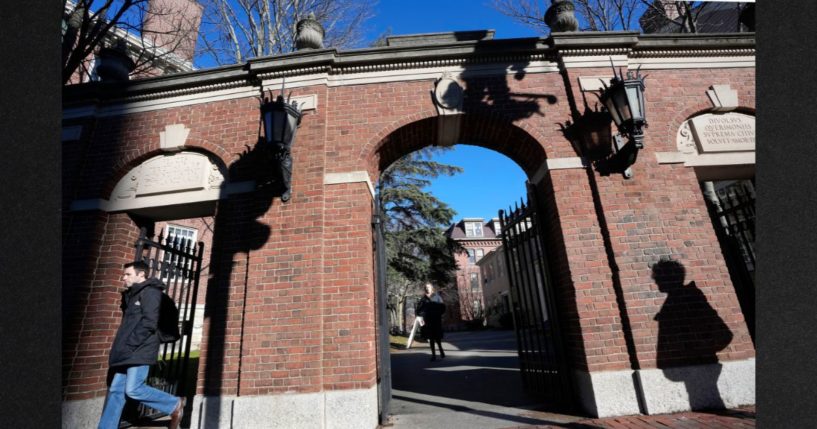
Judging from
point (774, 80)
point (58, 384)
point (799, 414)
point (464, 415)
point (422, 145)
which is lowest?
point (464, 415)

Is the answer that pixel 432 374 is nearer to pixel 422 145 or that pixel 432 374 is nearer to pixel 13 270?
pixel 422 145

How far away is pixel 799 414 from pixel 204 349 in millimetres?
5238

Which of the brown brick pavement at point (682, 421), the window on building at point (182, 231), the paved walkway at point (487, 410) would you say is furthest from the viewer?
the window on building at point (182, 231)

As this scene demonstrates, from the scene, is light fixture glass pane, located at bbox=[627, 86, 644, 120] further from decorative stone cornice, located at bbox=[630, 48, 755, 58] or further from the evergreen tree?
the evergreen tree

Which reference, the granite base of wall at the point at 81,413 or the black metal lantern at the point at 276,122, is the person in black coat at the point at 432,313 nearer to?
the black metal lantern at the point at 276,122

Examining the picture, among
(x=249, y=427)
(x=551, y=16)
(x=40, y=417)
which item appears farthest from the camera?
(x=551, y=16)

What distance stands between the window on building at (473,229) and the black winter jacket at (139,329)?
40.7m

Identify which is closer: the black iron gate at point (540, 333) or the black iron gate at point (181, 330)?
the black iron gate at point (540, 333)

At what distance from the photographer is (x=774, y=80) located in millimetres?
1627

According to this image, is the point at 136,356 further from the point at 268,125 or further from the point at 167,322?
the point at 268,125

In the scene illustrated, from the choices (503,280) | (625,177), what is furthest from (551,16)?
(503,280)

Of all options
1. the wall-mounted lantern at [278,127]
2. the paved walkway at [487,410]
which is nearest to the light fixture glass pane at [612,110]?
the paved walkway at [487,410]

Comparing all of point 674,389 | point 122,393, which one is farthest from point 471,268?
point 122,393

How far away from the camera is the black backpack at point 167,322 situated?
402cm
